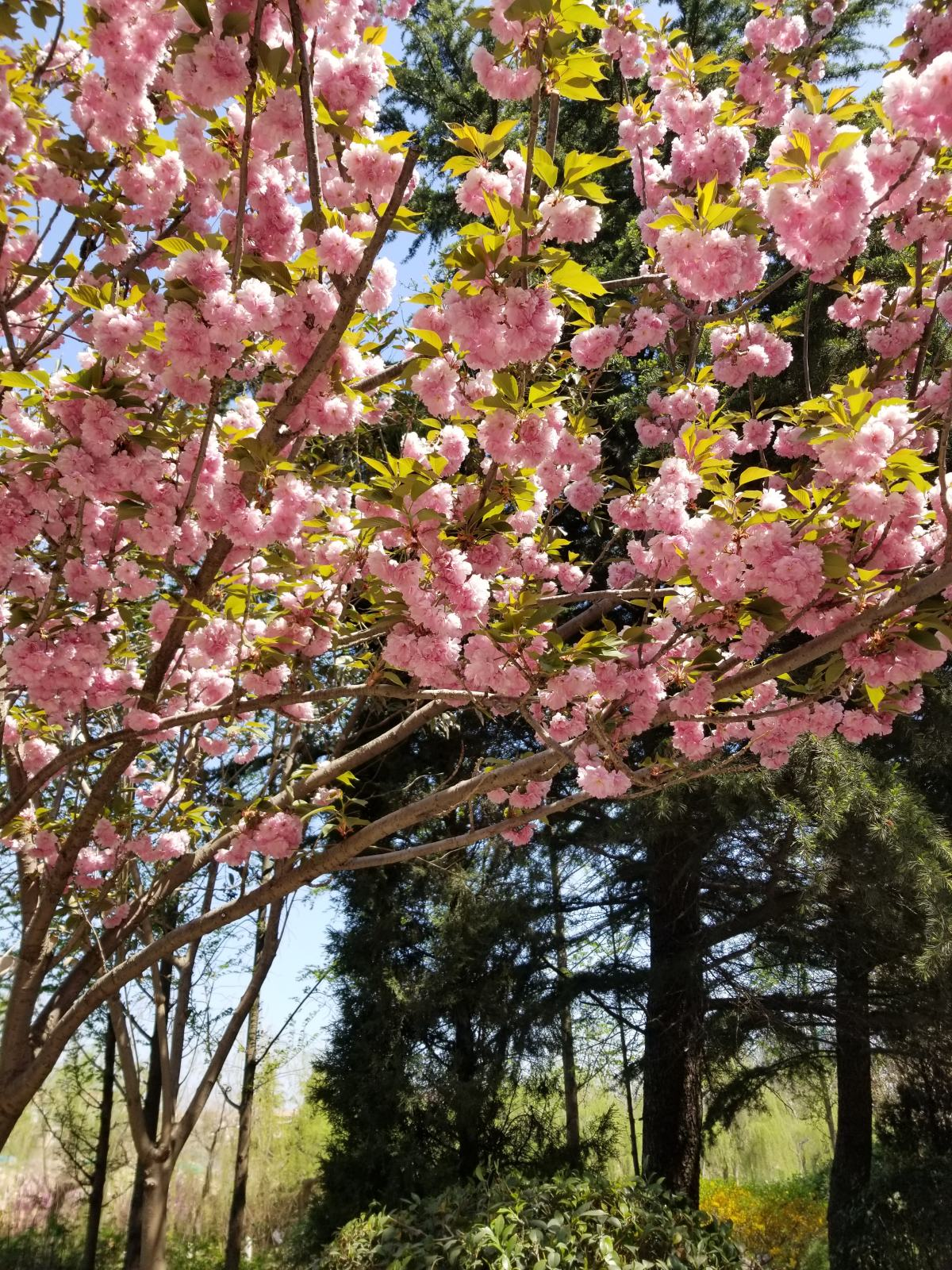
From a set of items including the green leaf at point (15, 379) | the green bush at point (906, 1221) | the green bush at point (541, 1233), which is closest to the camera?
the green leaf at point (15, 379)

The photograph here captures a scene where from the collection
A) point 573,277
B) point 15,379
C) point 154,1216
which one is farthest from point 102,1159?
point 573,277

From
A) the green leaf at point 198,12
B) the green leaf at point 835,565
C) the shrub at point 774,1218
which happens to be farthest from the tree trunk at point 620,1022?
the green leaf at point 198,12

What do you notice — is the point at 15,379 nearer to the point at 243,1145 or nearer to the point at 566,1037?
the point at 566,1037

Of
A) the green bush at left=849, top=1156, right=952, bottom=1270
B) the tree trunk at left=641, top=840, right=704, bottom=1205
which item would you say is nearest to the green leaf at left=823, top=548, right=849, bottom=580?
the tree trunk at left=641, top=840, right=704, bottom=1205

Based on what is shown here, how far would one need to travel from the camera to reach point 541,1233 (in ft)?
12.3

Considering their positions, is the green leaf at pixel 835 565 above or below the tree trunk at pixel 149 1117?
above

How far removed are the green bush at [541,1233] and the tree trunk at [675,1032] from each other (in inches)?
49.4

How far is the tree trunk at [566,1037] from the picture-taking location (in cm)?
623

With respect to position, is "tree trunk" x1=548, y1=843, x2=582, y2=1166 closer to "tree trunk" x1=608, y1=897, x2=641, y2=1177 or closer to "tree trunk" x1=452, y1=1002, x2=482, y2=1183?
"tree trunk" x1=608, y1=897, x2=641, y2=1177

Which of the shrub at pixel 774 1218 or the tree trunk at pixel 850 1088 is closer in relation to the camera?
the tree trunk at pixel 850 1088

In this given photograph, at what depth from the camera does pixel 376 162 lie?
2016 mm

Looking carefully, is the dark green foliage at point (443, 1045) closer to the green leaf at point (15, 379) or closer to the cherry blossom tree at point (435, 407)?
the cherry blossom tree at point (435, 407)

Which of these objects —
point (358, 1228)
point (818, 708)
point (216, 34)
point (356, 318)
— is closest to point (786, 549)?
point (818, 708)

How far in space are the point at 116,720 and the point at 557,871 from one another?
10.7ft
